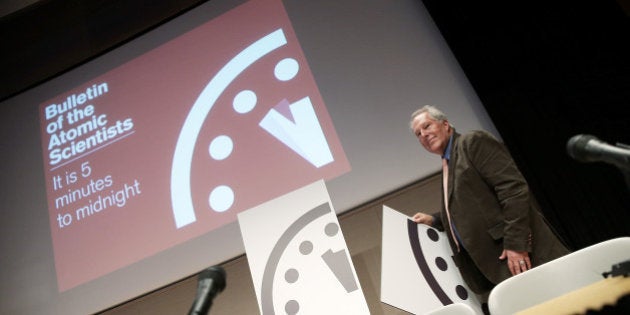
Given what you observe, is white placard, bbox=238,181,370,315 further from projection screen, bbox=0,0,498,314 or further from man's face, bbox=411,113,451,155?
projection screen, bbox=0,0,498,314

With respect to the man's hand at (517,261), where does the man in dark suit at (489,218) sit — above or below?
above

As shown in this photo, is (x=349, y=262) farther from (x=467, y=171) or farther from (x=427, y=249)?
(x=467, y=171)

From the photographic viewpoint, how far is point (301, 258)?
1.70 metres

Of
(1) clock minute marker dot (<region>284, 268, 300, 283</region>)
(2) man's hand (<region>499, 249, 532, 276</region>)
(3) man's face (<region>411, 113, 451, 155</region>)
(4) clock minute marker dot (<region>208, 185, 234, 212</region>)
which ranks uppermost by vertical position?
(4) clock minute marker dot (<region>208, 185, 234, 212</region>)

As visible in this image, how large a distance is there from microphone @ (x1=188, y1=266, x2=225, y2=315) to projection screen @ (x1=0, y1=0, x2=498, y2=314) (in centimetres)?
175

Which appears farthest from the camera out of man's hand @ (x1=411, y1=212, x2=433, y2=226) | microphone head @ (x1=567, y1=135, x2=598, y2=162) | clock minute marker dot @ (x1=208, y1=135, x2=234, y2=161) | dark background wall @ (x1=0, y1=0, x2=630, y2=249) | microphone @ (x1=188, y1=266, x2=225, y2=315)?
clock minute marker dot @ (x1=208, y1=135, x2=234, y2=161)

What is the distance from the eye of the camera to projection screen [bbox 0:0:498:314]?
2732mm

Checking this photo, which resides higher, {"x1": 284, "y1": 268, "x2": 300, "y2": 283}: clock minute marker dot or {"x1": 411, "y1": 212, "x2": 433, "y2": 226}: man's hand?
{"x1": 411, "y1": 212, "x2": 433, "y2": 226}: man's hand

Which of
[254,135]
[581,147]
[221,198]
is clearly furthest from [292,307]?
[254,135]

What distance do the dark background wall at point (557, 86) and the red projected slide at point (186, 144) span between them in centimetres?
103

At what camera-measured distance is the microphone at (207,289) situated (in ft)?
2.78

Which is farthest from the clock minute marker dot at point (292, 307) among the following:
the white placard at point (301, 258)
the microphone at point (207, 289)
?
the microphone at point (207, 289)

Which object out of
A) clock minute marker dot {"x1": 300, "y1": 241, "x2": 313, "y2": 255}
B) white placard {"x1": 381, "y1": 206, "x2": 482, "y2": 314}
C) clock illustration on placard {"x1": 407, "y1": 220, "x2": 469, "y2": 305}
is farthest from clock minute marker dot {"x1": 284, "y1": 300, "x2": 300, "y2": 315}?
clock illustration on placard {"x1": 407, "y1": 220, "x2": 469, "y2": 305}

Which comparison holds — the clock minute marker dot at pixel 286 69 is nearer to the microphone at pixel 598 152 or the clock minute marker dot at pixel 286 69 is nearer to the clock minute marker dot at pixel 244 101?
the clock minute marker dot at pixel 244 101
